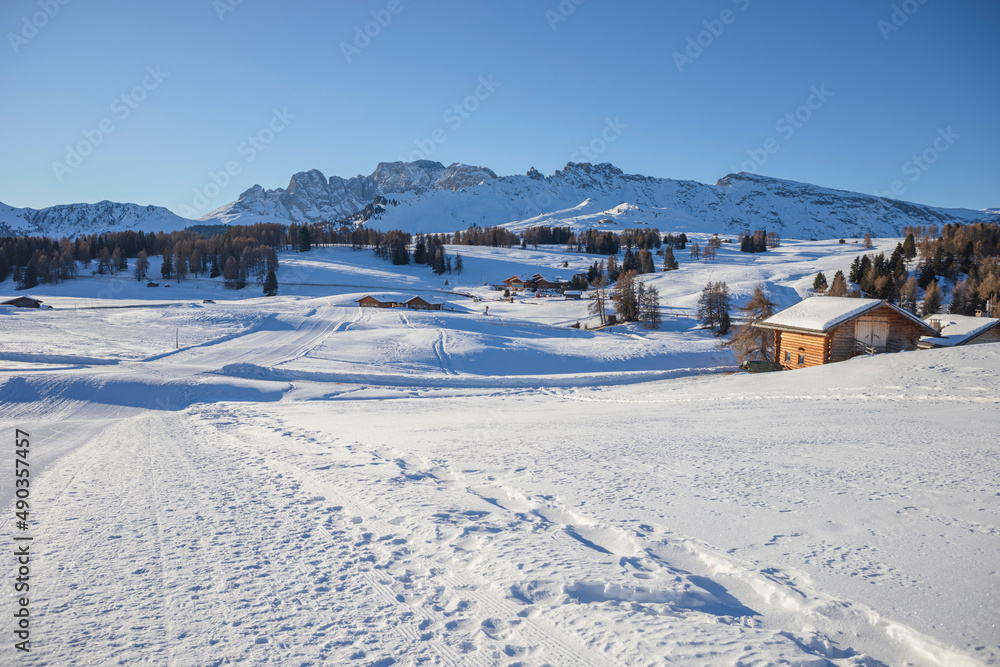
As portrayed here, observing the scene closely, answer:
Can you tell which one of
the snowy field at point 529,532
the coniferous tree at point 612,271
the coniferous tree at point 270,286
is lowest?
the snowy field at point 529,532

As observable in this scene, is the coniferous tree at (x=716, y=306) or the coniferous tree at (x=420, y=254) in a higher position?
the coniferous tree at (x=420, y=254)

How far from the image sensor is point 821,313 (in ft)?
90.3

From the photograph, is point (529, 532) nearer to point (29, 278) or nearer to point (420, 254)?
point (29, 278)

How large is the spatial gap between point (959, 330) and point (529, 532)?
35852mm

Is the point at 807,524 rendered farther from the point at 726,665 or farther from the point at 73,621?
the point at 73,621

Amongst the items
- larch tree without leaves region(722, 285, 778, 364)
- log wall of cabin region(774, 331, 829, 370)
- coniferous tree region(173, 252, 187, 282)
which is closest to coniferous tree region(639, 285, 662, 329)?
larch tree without leaves region(722, 285, 778, 364)

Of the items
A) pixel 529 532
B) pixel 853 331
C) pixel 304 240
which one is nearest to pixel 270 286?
pixel 304 240

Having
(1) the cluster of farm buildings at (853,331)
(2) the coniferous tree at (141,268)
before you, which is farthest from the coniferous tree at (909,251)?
(2) the coniferous tree at (141,268)

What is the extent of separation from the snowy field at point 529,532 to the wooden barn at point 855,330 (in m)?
8.87

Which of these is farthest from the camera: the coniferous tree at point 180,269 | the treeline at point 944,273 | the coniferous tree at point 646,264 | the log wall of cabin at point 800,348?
the coniferous tree at point 646,264

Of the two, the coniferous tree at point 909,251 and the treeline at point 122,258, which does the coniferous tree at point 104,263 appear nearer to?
the treeline at point 122,258

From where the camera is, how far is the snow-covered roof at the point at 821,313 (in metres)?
26.0

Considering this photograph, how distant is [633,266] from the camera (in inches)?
4584

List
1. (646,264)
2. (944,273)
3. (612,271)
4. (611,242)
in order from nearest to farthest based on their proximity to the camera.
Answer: (944,273) < (646,264) < (612,271) < (611,242)
